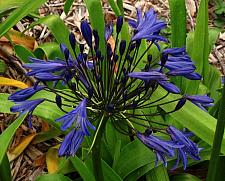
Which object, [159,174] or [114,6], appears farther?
[114,6]

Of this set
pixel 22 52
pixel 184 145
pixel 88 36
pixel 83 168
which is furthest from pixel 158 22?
pixel 22 52

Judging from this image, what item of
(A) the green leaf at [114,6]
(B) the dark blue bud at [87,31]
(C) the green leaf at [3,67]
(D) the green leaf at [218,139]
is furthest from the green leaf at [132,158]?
(C) the green leaf at [3,67]

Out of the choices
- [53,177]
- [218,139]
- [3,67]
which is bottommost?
[53,177]

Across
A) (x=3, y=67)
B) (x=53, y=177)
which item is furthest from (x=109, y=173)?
(x=3, y=67)

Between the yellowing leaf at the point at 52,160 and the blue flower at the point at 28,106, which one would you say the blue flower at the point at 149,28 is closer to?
the blue flower at the point at 28,106

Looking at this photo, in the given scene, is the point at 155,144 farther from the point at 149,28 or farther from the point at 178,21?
the point at 178,21

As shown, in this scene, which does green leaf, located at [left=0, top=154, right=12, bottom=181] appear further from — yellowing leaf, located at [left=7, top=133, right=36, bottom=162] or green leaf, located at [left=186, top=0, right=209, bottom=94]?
green leaf, located at [left=186, top=0, right=209, bottom=94]
